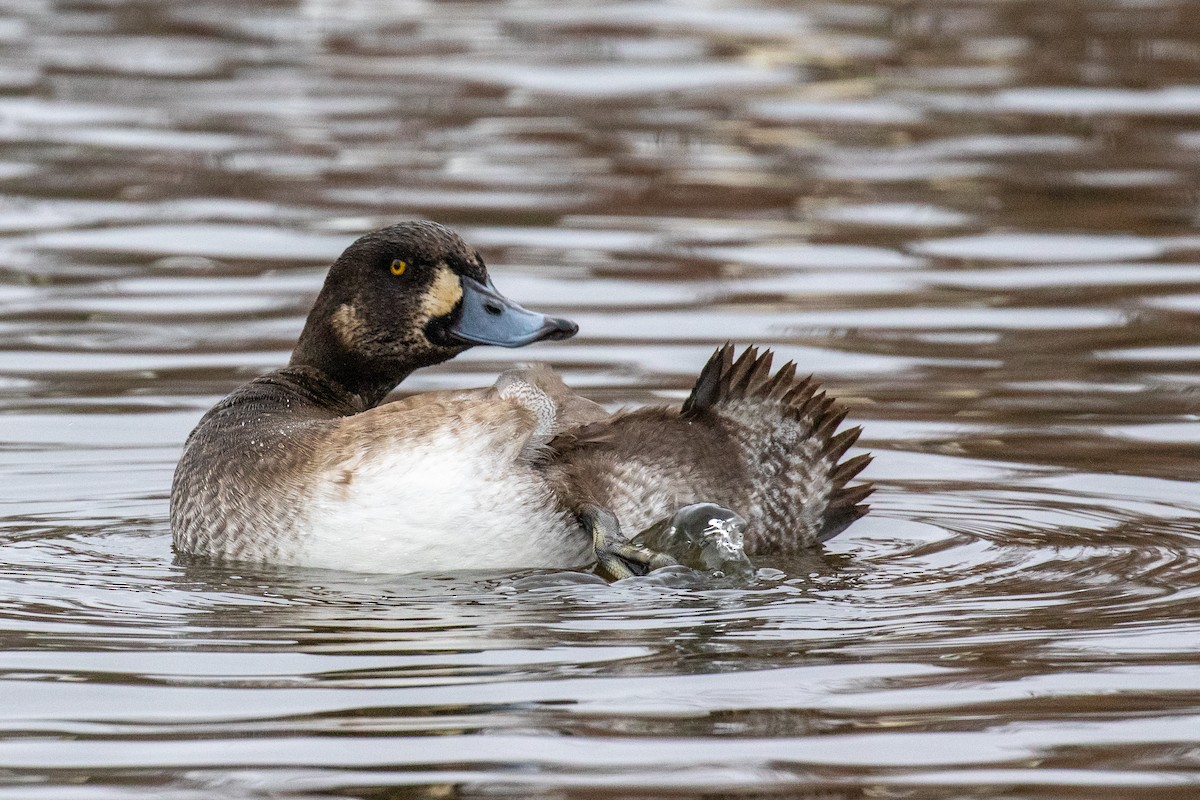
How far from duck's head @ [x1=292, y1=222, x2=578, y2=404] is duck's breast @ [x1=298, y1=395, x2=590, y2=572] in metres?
0.70

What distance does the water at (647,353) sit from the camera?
463 cm

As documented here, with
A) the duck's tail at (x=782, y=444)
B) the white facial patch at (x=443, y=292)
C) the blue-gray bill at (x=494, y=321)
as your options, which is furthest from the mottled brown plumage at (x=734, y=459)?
the white facial patch at (x=443, y=292)

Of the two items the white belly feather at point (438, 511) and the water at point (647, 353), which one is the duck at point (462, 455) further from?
the water at point (647, 353)

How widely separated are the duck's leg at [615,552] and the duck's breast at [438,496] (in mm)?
67

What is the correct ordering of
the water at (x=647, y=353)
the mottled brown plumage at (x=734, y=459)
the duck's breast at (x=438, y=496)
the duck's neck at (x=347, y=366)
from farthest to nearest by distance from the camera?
1. the duck's neck at (x=347, y=366)
2. the mottled brown plumage at (x=734, y=459)
3. the duck's breast at (x=438, y=496)
4. the water at (x=647, y=353)

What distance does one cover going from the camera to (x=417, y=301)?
22.0 ft

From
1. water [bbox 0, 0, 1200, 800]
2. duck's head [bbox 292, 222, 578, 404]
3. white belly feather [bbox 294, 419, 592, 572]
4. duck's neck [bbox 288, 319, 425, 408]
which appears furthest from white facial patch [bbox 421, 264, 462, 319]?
water [bbox 0, 0, 1200, 800]

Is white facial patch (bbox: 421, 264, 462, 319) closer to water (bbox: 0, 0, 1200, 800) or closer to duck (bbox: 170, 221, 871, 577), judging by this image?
duck (bbox: 170, 221, 871, 577)

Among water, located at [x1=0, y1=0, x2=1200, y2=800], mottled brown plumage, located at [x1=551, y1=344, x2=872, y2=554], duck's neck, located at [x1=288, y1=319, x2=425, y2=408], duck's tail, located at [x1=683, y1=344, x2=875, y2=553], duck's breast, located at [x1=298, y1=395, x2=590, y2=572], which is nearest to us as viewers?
water, located at [x1=0, y1=0, x2=1200, y2=800]

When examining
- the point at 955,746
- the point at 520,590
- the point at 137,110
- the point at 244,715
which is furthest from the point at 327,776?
the point at 137,110

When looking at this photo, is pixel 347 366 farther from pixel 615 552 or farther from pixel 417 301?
pixel 615 552

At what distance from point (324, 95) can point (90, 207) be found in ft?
11.1

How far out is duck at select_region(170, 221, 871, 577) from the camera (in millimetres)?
5871

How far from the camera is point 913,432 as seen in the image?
8188 mm
